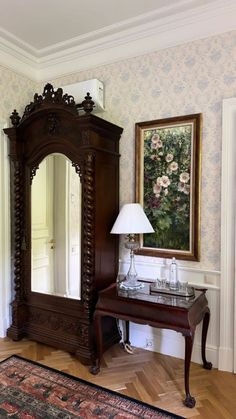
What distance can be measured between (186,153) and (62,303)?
1.74 meters

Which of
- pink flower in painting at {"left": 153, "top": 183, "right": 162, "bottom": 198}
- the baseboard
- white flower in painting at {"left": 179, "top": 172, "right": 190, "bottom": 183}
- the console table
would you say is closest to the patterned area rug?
the console table

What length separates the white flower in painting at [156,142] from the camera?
8.71 ft

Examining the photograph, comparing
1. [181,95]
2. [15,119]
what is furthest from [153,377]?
[15,119]

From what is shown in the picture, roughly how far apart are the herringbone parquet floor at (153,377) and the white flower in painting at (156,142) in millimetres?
1912

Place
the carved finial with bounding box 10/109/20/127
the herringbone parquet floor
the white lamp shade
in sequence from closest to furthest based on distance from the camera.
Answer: the herringbone parquet floor, the white lamp shade, the carved finial with bounding box 10/109/20/127

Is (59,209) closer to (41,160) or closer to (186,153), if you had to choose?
(41,160)

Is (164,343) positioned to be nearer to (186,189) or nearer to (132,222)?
(132,222)

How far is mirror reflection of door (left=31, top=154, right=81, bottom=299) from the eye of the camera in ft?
8.45

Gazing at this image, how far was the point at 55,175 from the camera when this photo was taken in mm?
2686

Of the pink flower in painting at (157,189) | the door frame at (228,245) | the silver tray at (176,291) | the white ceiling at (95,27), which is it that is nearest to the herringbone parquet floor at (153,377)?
the door frame at (228,245)

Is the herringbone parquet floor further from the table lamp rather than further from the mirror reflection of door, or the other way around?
the table lamp

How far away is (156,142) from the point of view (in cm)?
267

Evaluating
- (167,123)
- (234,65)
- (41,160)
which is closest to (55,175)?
(41,160)

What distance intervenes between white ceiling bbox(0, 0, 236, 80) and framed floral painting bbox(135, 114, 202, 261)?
0.77 metres
